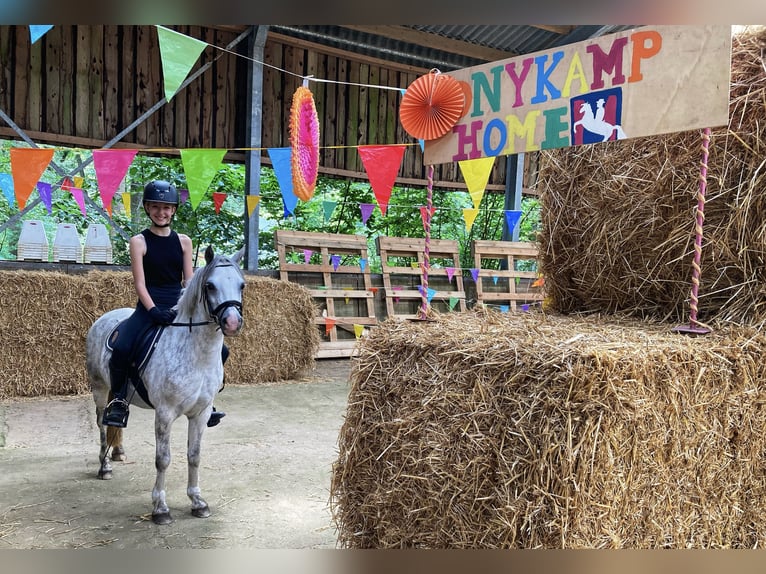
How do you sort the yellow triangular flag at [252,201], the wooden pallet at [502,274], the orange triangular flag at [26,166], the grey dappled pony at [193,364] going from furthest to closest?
the wooden pallet at [502,274] < the yellow triangular flag at [252,201] < the orange triangular flag at [26,166] < the grey dappled pony at [193,364]

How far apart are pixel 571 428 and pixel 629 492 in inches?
15.4

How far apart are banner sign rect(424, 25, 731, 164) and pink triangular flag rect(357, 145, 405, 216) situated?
3.74 meters

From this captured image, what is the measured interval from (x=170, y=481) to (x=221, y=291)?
175 cm

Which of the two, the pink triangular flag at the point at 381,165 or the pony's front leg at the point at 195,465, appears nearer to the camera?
the pony's front leg at the point at 195,465

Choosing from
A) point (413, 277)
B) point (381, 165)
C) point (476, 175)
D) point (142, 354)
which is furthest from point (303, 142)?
point (142, 354)

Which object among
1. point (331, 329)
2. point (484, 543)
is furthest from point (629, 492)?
point (331, 329)

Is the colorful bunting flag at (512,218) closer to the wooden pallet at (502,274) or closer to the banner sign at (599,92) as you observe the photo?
the wooden pallet at (502,274)

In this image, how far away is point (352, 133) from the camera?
370 inches

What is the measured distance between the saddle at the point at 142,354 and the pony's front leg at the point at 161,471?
23 centimetres

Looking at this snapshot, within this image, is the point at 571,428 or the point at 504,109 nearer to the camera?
the point at 571,428

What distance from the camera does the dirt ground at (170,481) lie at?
3037mm

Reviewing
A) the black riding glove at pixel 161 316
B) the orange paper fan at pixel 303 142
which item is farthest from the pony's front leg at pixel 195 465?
the orange paper fan at pixel 303 142

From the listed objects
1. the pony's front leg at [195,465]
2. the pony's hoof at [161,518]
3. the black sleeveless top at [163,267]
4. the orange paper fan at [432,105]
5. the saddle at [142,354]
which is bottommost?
the pony's hoof at [161,518]
